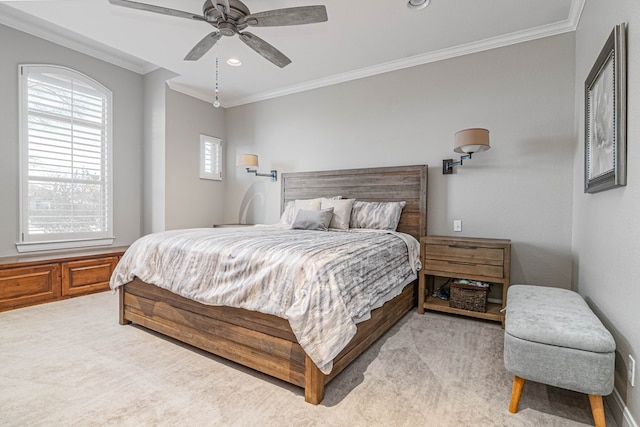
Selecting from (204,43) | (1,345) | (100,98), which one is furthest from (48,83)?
(1,345)

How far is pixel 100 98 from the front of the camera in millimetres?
4199

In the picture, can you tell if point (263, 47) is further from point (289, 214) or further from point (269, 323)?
point (269, 323)

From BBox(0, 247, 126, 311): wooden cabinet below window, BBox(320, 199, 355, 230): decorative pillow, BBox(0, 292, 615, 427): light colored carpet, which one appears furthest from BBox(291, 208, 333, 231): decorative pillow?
BBox(0, 247, 126, 311): wooden cabinet below window

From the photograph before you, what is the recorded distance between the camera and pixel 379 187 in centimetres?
378

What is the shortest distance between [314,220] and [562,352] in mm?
2350

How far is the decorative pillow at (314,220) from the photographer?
11.0ft

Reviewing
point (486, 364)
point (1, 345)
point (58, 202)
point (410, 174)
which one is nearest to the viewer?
point (486, 364)

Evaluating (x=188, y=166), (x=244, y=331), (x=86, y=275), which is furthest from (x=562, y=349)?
(x=188, y=166)

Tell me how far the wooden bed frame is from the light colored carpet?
4.3 inches

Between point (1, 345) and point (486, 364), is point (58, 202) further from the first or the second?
point (486, 364)

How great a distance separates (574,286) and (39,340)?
4.60m

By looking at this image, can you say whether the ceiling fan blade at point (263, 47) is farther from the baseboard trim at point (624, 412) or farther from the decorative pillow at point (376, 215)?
the baseboard trim at point (624, 412)

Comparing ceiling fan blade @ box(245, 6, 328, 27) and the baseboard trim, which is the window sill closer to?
ceiling fan blade @ box(245, 6, 328, 27)

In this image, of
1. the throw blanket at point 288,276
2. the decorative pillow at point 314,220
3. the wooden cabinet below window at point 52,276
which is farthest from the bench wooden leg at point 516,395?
the wooden cabinet below window at point 52,276
